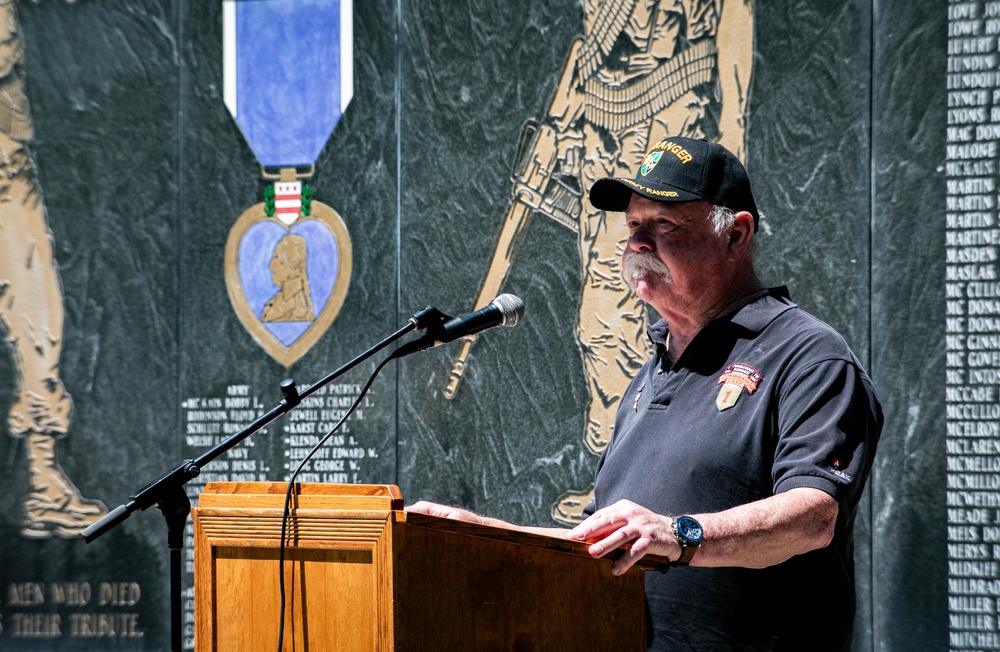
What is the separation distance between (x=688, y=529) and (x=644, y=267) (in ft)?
2.59

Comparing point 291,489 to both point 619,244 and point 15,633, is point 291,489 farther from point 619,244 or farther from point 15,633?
point 15,633

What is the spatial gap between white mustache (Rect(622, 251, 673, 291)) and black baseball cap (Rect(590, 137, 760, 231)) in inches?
5.6

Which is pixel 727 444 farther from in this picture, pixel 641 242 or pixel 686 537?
pixel 641 242

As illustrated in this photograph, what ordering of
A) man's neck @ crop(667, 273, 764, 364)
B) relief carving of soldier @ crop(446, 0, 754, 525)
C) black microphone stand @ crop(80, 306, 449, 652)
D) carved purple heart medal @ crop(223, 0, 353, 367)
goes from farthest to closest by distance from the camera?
carved purple heart medal @ crop(223, 0, 353, 367) < relief carving of soldier @ crop(446, 0, 754, 525) < man's neck @ crop(667, 273, 764, 364) < black microphone stand @ crop(80, 306, 449, 652)

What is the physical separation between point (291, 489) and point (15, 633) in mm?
3115

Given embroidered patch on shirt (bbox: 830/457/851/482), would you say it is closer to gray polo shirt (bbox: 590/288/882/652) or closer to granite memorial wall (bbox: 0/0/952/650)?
gray polo shirt (bbox: 590/288/882/652)

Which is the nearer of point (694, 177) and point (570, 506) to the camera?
point (694, 177)

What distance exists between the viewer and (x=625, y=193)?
2.19m

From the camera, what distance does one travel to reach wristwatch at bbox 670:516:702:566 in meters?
1.42

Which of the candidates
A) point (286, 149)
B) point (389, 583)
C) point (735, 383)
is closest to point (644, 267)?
point (735, 383)

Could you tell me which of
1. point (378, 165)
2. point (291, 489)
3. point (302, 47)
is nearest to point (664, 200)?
point (291, 489)

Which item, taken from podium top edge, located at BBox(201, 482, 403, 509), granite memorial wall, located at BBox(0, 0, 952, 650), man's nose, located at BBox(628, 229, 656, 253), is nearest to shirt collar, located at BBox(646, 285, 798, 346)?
man's nose, located at BBox(628, 229, 656, 253)

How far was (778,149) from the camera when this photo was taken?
346cm

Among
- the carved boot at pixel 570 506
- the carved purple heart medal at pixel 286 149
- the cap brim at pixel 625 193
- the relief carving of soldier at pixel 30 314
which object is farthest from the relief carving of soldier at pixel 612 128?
the relief carving of soldier at pixel 30 314
